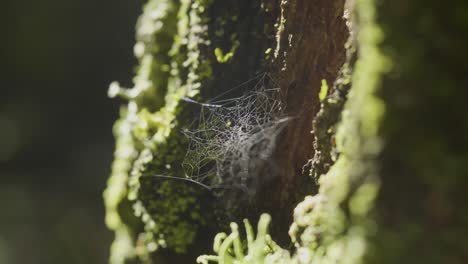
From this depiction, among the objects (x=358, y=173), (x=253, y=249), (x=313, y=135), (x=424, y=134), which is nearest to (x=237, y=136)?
(x=313, y=135)

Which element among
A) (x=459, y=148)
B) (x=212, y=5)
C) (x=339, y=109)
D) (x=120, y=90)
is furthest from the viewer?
(x=120, y=90)

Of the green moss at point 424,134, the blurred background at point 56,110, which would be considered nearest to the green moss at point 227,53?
the green moss at point 424,134

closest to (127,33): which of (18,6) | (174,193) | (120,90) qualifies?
(18,6)

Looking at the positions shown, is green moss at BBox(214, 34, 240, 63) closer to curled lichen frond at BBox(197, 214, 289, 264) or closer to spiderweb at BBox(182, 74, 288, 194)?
spiderweb at BBox(182, 74, 288, 194)

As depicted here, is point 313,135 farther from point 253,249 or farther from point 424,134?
point 424,134

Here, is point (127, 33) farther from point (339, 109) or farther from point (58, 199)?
point (339, 109)
